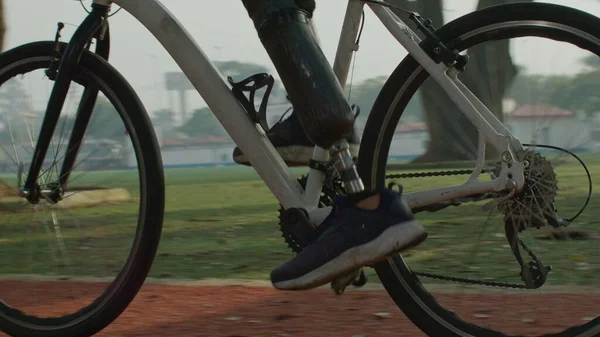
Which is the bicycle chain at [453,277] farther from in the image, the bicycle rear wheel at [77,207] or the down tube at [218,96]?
the bicycle rear wheel at [77,207]

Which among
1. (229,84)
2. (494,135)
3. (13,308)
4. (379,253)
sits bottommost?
(13,308)

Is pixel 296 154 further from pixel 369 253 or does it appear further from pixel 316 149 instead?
pixel 369 253

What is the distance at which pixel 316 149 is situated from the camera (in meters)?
3.12

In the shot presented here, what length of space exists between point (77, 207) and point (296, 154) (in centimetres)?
98

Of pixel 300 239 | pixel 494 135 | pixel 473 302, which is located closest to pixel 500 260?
pixel 473 302

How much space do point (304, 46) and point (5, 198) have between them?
148 cm

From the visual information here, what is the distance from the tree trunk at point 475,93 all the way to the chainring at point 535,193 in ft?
0.37

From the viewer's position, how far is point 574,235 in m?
3.02

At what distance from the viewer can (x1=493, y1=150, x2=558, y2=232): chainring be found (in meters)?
2.92

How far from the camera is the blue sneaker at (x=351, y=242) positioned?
2.75m

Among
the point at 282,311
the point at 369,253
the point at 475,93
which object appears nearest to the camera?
the point at 369,253

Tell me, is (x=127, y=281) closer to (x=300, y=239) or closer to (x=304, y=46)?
(x=300, y=239)

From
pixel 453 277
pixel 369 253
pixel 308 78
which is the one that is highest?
pixel 308 78

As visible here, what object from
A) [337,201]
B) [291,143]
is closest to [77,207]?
[291,143]
